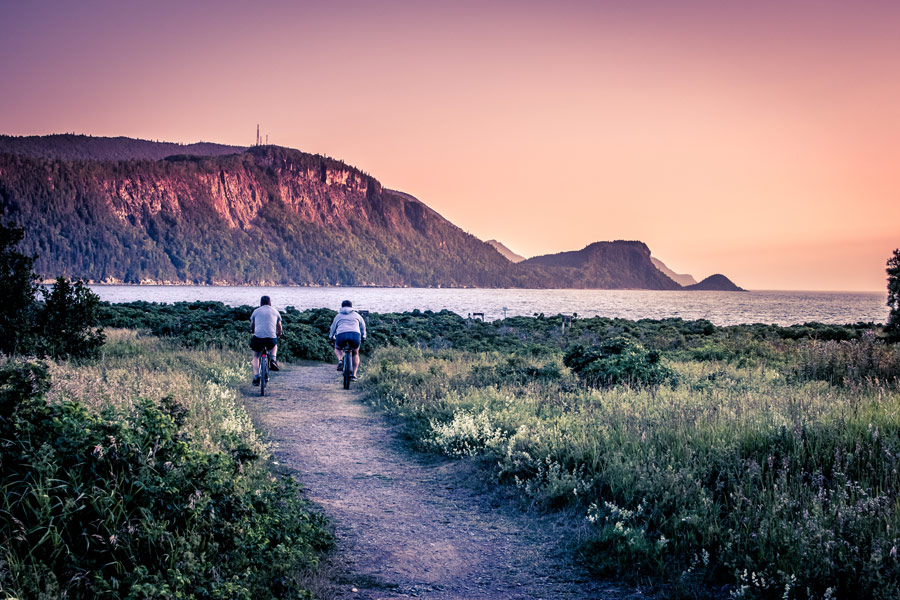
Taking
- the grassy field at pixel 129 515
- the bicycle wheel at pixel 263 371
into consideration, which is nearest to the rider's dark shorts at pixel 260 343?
the bicycle wheel at pixel 263 371

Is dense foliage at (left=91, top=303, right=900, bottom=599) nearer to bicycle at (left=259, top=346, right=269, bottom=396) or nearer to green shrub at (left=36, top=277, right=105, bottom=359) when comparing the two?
bicycle at (left=259, top=346, right=269, bottom=396)

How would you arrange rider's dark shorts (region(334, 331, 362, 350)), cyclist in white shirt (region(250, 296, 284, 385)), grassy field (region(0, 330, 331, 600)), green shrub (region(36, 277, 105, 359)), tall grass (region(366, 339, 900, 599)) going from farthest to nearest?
1. rider's dark shorts (region(334, 331, 362, 350))
2. green shrub (region(36, 277, 105, 359))
3. cyclist in white shirt (region(250, 296, 284, 385))
4. tall grass (region(366, 339, 900, 599))
5. grassy field (region(0, 330, 331, 600))

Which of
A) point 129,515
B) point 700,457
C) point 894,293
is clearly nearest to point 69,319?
point 129,515

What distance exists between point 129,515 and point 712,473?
5.31 metres

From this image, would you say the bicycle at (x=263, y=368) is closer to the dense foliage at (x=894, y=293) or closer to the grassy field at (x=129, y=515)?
the grassy field at (x=129, y=515)

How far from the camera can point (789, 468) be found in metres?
5.65

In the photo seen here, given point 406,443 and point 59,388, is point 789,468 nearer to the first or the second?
point 406,443

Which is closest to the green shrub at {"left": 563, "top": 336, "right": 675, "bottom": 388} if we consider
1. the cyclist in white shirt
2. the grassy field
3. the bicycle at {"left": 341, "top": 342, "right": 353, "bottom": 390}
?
the bicycle at {"left": 341, "top": 342, "right": 353, "bottom": 390}

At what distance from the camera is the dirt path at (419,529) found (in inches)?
176

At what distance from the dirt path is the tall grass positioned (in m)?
0.39

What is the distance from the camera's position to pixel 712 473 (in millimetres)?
5820

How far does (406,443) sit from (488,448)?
1992mm

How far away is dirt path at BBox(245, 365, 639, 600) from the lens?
14.6 feet

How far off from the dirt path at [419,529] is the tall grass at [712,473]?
0.39m
